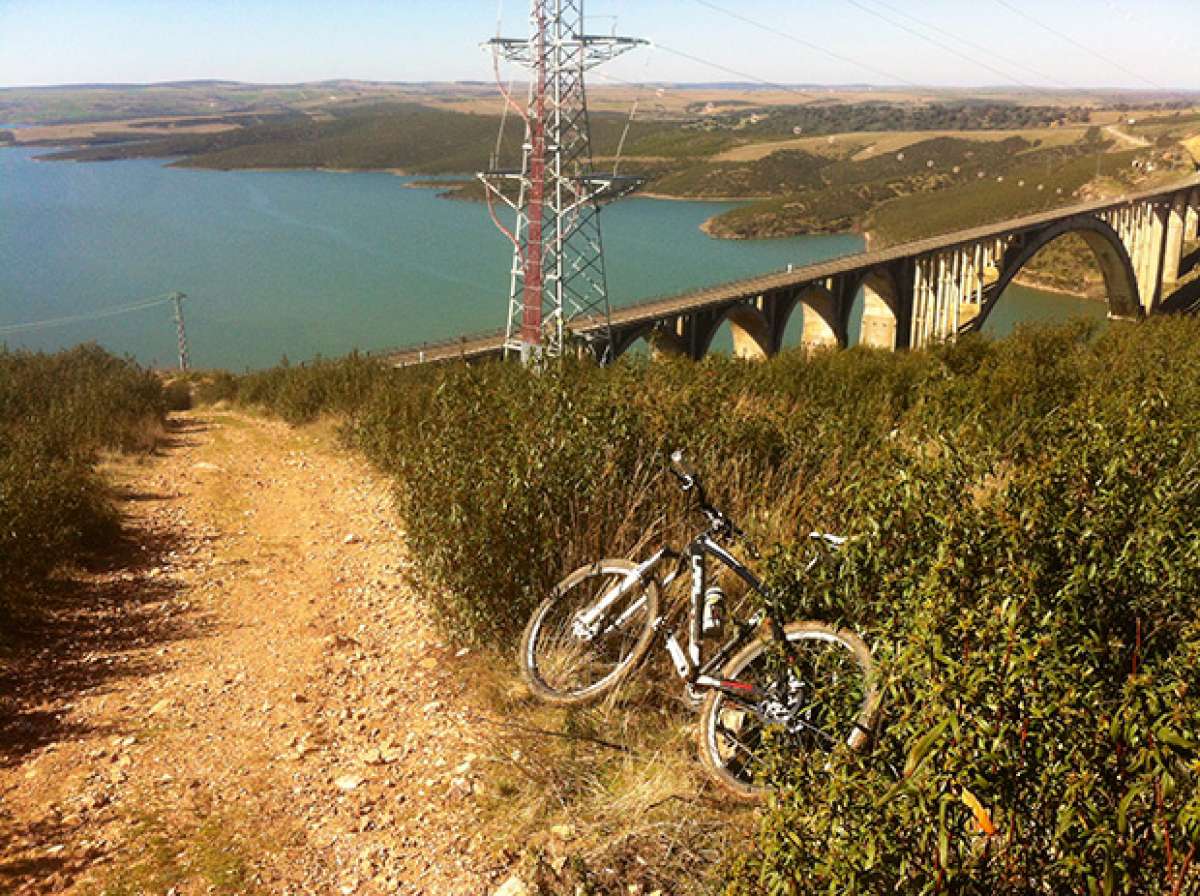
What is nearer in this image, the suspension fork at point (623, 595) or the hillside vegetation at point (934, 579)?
the hillside vegetation at point (934, 579)

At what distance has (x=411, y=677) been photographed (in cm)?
A: 412

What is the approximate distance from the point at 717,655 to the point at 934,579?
0.93 meters

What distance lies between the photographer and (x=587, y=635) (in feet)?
11.4

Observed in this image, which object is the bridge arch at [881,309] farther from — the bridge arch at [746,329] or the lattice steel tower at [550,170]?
the lattice steel tower at [550,170]

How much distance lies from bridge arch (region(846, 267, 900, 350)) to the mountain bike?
34287 mm

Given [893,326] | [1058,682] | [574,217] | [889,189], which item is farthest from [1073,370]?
[889,189]

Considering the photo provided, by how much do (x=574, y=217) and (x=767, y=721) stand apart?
57.4ft

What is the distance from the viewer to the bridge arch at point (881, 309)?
120 ft

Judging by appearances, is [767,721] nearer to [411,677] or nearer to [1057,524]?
[1057,524]

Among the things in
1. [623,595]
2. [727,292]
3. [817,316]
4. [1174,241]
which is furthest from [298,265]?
[623,595]

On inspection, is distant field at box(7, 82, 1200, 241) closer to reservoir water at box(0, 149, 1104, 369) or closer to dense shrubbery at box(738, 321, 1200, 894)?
reservoir water at box(0, 149, 1104, 369)

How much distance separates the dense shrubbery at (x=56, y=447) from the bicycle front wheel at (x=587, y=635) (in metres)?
3.01

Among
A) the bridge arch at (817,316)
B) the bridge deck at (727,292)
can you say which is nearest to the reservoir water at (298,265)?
the bridge deck at (727,292)

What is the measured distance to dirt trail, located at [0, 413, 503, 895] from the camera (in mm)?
2914
